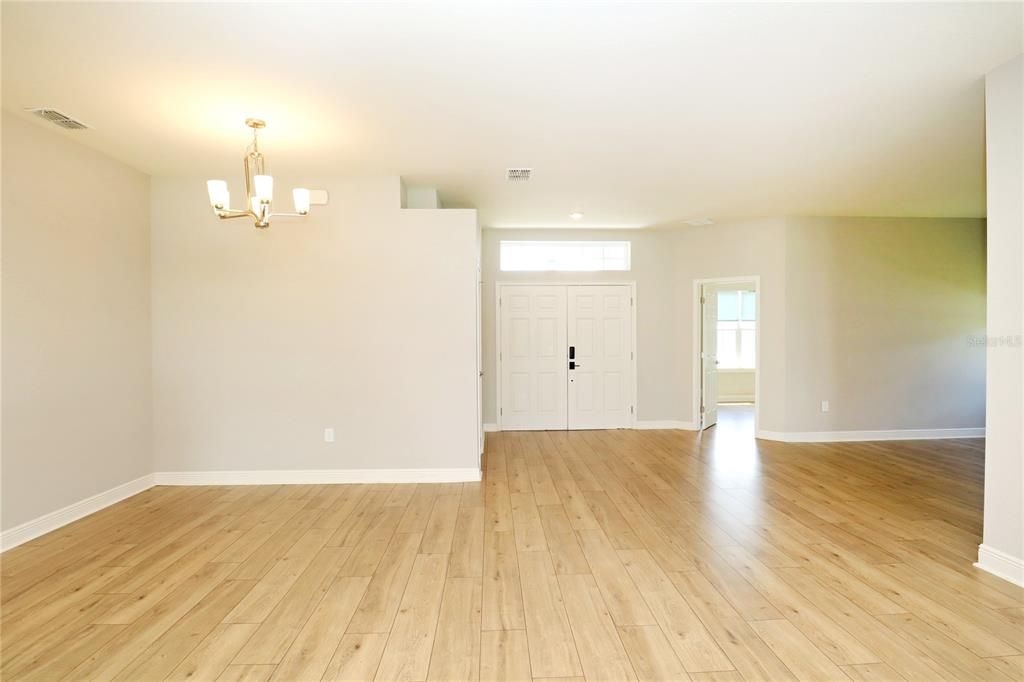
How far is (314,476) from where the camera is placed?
463 centimetres

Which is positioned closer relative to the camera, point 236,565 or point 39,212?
point 236,565

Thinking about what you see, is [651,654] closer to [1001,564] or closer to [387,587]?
[387,587]

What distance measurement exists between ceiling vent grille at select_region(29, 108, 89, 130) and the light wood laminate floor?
2.82 metres

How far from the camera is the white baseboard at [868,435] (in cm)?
625

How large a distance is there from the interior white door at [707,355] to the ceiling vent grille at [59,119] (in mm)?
6719

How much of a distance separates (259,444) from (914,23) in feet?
17.8

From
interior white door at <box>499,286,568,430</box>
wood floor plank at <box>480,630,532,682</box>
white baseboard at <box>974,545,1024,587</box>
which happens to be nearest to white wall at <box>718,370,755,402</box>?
interior white door at <box>499,286,568,430</box>

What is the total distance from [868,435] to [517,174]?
18.4ft

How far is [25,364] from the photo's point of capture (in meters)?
3.33

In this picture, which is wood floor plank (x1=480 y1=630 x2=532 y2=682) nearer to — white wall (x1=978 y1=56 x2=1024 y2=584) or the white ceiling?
white wall (x1=978 y1=56 x2=1024 y2=584)

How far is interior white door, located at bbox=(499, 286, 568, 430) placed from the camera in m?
7.01

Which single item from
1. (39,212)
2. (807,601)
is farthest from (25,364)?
(807,601)

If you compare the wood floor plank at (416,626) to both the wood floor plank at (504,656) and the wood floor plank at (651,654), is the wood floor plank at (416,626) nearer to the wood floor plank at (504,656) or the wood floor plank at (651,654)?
the wood floor plank at (504,656)

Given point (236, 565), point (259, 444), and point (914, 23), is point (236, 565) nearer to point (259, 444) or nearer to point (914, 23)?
point (259, 444)
